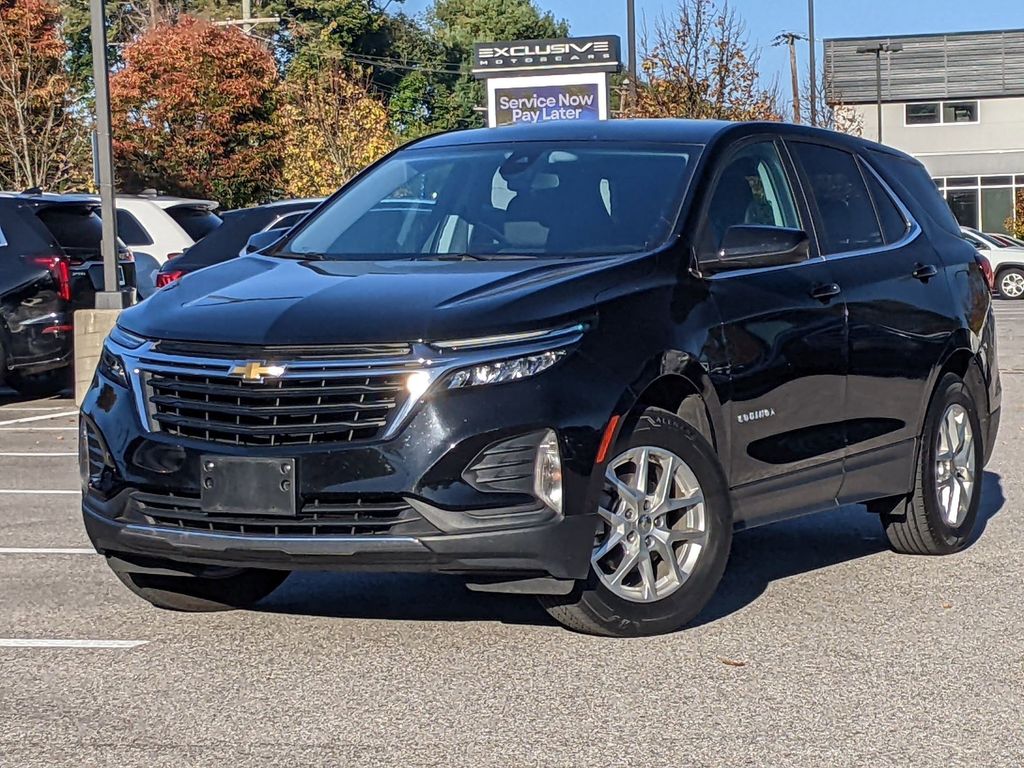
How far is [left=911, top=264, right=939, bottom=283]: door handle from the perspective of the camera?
7.73 meters

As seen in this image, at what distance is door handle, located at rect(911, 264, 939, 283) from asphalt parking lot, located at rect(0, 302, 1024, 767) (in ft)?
3.95

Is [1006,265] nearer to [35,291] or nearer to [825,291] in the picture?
[35,291]

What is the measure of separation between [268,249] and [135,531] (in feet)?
5.42

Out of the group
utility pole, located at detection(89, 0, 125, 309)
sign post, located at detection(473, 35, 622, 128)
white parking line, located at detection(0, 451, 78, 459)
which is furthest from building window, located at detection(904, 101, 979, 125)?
white parking line, located at detection(0, 451, 78, 459)

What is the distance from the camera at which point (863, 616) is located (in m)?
6.53

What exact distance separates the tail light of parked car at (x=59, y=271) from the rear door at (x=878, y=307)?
942cm

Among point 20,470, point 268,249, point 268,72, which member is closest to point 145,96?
point 268,72

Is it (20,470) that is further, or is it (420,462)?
(20,470)

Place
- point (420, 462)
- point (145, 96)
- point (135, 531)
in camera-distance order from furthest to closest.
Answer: point (145, 96), point (135, 531), point (420, 462)

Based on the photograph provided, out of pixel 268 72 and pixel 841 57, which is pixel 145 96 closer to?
pixel 268 72

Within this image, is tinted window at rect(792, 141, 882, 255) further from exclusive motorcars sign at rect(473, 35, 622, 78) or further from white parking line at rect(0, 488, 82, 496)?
exclusive motorcars sign at rect(473, 35, 622, 78)

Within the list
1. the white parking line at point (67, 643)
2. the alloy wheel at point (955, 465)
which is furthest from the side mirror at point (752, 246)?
the white parking line at point (67, 643)

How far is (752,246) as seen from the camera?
6.47 metres

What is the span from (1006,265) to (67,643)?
108 ft
